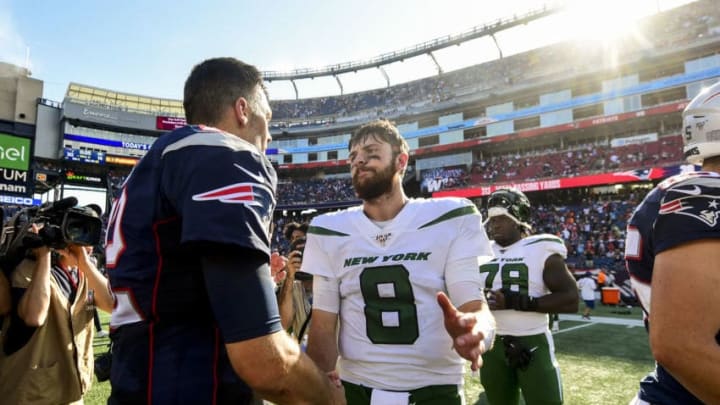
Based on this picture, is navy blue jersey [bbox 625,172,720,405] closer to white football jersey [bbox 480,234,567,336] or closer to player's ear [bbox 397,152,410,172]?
player's ear [bbox 397,152,410,172]

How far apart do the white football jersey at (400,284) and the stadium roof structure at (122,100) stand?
45.8 meters

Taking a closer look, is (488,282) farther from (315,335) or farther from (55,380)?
(55,380)

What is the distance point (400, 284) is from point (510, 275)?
217 centimetres

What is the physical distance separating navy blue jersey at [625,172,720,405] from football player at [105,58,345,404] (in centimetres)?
130

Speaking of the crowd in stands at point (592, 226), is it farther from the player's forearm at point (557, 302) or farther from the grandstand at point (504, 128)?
the player's forearm at point (557, 302)

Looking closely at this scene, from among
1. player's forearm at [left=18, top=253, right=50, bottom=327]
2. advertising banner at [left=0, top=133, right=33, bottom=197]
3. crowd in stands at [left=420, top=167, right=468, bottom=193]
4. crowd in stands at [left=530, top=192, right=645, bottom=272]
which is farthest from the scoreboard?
player's forearm at [left=18, top=253, right=50, bottom=327]

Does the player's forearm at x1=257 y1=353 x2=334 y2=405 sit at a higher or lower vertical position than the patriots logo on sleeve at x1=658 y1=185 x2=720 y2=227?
lower

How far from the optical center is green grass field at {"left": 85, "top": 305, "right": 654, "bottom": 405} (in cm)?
569

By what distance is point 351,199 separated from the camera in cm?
4075

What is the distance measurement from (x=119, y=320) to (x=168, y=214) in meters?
0.41

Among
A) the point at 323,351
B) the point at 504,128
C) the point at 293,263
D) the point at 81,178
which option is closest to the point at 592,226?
the point at 504,128

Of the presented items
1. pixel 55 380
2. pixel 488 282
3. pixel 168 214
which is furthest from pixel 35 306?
pixel 488 282

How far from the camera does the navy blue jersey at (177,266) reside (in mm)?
1229

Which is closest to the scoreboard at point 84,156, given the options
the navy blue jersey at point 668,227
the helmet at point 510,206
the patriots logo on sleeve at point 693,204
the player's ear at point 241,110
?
the helmet at point 510,206
